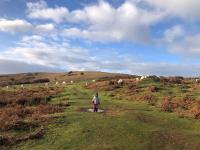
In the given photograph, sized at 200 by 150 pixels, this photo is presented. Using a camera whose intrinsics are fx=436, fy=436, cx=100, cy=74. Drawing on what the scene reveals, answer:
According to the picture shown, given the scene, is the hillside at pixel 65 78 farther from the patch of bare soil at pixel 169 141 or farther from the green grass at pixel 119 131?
the patch of bare soil at pixel 169 141

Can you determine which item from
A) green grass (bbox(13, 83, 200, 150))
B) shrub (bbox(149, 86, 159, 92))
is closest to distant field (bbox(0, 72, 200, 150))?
green grass (bbox(13, 83, 200, 150))

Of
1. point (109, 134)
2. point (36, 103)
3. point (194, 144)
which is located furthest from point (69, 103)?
point (194, 144)

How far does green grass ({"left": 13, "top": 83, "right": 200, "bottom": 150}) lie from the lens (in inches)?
1168

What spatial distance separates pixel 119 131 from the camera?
32719 mm

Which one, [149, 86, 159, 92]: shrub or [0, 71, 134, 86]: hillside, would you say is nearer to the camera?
[149, 86, 159, 92]: shrub

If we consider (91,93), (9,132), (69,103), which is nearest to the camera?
(9,132)

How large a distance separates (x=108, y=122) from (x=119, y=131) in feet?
8.13

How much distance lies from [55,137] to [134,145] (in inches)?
221

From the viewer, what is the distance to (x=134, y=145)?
29891 mm

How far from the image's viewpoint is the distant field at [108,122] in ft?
98.6

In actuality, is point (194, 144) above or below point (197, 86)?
below

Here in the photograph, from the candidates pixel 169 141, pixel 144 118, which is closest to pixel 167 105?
pixel 144 118

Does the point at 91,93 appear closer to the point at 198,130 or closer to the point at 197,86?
the point at 197,86

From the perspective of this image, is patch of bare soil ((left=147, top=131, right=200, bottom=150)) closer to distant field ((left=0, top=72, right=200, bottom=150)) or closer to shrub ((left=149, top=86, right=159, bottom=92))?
distant field ((left=0, top=72, right=200, bottom=150))
